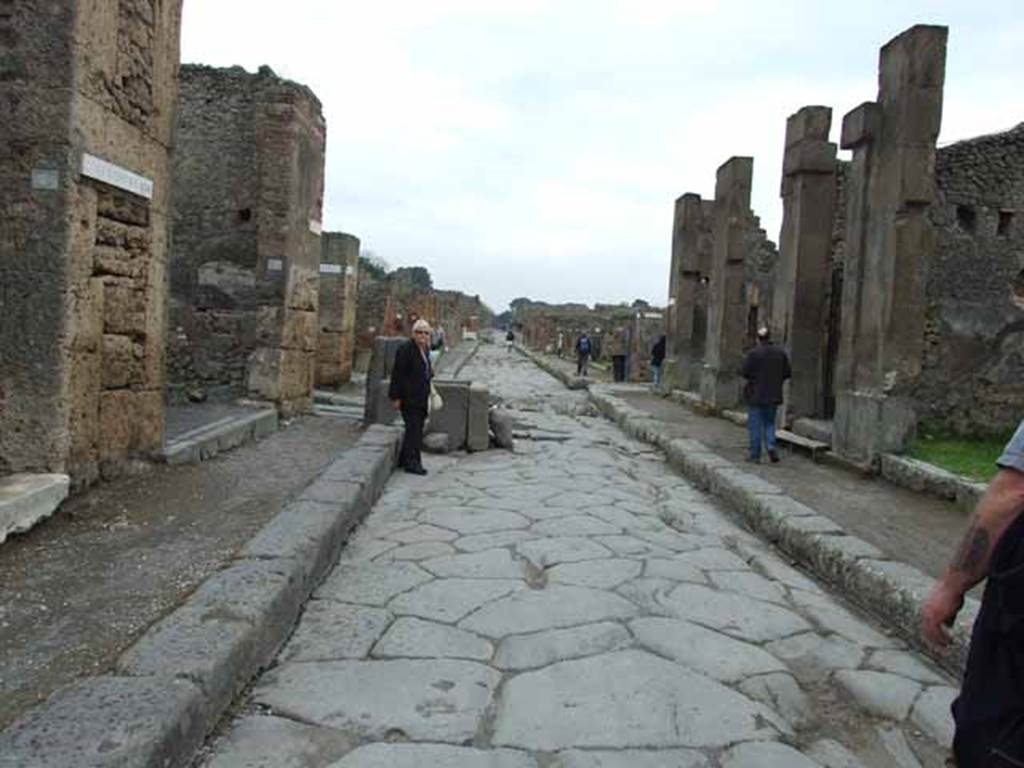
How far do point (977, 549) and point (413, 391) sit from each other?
683 cm

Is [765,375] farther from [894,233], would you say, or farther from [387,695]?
[387,695]

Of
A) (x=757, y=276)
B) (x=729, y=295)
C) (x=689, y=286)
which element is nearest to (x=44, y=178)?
(x=729, y=295)

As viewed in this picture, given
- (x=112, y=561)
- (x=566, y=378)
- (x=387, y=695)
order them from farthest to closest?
(x=566, y=378), (x=112, y=561), (x=387, y=695)

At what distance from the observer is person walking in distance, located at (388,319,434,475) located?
8.66m

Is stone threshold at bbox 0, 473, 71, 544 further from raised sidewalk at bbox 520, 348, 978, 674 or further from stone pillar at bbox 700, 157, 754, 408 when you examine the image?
stone pillar at bbox 700, 157, 754, 408

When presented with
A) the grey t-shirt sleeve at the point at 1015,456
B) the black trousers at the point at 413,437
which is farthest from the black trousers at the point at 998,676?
the black trousers at the point at 413,437

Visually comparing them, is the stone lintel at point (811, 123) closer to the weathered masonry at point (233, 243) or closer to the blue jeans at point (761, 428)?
the blue jeans at point (761, 428)

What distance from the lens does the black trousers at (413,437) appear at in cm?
864

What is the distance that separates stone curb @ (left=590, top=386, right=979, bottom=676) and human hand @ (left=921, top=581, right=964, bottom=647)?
60.4 inches

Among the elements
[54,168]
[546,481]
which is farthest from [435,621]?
[546,481]

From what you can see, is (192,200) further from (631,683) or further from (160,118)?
(631,683)

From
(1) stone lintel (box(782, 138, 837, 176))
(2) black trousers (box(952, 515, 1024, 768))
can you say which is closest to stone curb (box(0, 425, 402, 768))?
(2) black trousers (box(952, 515, 1024, 768))

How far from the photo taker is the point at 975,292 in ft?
34.6

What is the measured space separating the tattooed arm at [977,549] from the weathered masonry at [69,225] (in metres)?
4.87
